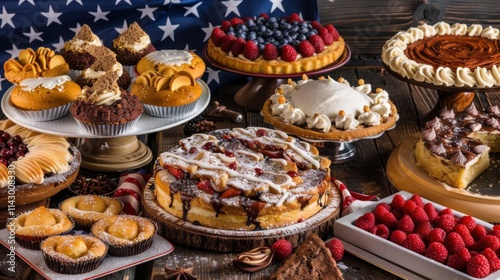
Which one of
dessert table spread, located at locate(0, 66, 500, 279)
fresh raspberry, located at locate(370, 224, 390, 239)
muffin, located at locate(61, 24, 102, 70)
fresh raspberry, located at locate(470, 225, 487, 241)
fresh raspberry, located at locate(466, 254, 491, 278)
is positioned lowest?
dessert table spread, located at locate(0, 66, 500, 279)

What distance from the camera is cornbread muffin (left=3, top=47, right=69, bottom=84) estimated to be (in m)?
3.63

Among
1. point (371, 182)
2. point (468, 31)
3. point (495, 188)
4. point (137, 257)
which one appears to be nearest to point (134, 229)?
point (137, 257)

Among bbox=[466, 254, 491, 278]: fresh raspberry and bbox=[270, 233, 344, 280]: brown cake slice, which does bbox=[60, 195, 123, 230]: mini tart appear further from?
bbox=[466, 254, 491, 278]: fresh raspberry

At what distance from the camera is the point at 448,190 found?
323cm

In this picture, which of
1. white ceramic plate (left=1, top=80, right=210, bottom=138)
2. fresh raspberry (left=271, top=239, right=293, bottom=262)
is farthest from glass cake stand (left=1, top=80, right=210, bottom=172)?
fresh raspberry (left=271, top=239, right=293, bottom=262)

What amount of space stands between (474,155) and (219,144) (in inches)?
38.4

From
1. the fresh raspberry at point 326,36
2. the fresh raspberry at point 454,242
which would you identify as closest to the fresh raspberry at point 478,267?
the fresh raspberry at point 454,242

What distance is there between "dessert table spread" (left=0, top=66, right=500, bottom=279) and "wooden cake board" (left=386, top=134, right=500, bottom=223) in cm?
6

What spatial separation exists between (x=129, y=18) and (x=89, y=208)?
1636mm

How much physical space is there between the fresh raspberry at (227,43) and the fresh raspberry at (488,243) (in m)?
1.67

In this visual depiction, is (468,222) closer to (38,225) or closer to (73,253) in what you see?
(73,253)

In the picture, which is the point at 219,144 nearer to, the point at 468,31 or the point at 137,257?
the point at 137,257

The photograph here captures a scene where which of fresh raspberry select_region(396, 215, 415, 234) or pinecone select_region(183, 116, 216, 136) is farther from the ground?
fresh raspberry select_region(396, 215, 415, 234)

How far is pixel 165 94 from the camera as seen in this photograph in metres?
3.49
